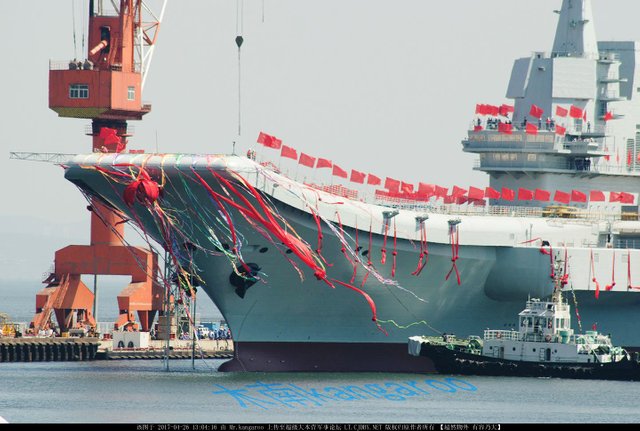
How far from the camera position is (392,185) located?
64.0m

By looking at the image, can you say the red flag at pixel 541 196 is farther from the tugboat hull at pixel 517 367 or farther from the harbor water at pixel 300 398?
the harbor water at pixel 300 398

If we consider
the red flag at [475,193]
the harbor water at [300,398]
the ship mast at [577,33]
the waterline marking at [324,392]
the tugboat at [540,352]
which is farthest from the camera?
the ship mast at [577,33]

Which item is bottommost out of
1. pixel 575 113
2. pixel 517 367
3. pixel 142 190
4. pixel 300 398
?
pixel 300 398

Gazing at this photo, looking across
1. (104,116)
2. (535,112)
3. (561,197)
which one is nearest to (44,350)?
(104,116)

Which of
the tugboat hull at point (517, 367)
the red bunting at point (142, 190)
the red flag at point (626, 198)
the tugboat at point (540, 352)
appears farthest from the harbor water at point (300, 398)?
the red flag at point (626, 198)

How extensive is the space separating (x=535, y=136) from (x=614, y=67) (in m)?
4.83

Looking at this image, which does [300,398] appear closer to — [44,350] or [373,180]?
[373,180]

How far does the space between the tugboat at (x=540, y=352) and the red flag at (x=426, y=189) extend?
5322mm

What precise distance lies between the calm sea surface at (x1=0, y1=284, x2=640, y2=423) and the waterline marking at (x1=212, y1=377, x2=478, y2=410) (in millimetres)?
30

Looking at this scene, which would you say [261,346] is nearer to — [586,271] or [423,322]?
[423,322]

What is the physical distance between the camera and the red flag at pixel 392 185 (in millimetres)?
63750

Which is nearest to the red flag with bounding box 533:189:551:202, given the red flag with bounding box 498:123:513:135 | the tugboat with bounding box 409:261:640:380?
the red flag with bounding box 498:123:513:135

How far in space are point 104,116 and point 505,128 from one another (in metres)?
17.4

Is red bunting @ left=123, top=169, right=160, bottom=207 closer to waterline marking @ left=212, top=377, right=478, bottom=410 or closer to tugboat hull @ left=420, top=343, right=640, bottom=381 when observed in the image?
waterline marking @ left=212, top=377, right=478, bottom=410
